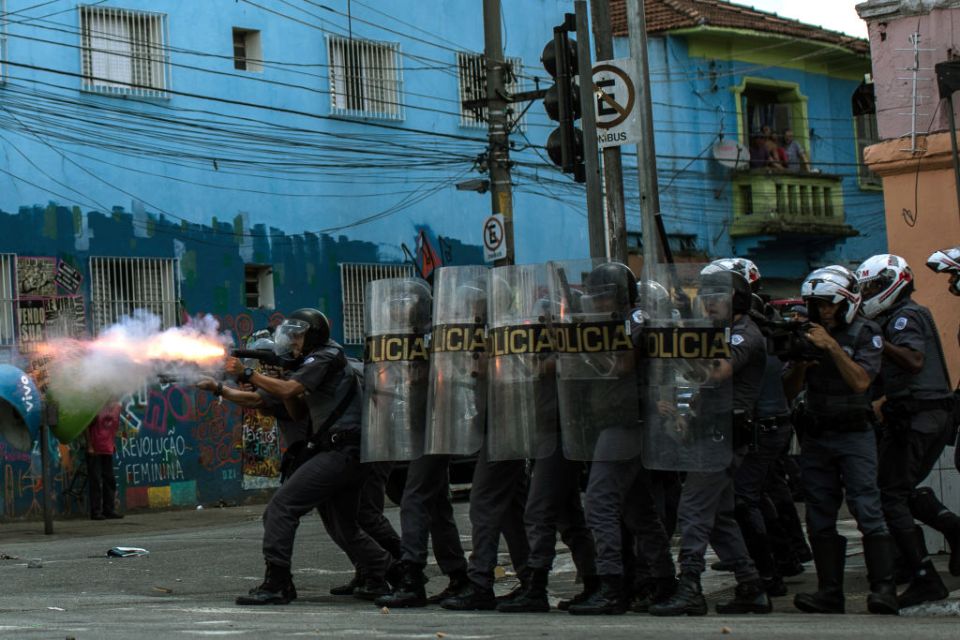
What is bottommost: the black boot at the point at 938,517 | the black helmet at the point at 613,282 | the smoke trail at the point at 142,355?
the black boot at the point at 938,517

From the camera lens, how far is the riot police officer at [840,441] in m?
8.71

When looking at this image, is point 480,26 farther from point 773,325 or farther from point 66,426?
point 773,325

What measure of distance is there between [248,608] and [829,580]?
10.9 feet

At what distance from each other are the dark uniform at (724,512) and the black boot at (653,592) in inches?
10.2

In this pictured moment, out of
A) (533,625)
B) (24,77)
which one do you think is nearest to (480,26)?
(24,77)

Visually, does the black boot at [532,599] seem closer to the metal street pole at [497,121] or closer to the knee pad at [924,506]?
the knee pad at [924,506]

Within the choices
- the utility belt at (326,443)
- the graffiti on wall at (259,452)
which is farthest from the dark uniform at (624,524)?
the graffiti on wall at (259,452)

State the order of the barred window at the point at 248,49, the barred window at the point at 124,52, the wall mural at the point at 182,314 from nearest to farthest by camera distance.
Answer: the wall mural at the point at 182,314, the barred window at the point at 124,52, the barred window at the point at 248,49

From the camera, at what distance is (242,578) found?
11.6 meters

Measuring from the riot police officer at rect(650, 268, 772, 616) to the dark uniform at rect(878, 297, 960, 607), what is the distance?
2.87 ft

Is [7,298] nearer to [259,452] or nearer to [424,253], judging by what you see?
[259,452]

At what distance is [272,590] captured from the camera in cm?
966

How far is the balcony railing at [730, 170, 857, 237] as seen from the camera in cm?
3319

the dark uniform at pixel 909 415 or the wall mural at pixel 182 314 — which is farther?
the wall mural at pixel 182 314
